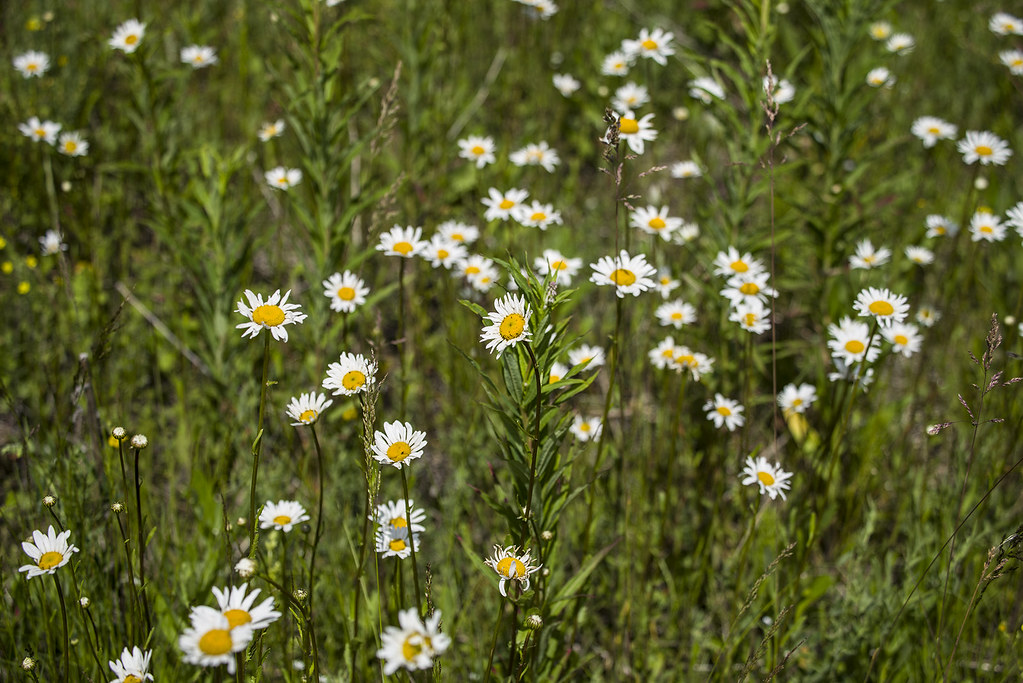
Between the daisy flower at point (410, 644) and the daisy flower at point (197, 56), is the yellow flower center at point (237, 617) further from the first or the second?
the daisy flower at point (197, 56)

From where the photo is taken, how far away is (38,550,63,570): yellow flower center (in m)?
1.67

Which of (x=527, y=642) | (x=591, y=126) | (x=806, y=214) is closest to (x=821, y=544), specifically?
(x=806, y=214)

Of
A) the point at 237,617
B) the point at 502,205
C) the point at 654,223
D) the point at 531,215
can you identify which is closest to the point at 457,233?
the point at 502,205

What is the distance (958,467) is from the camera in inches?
116

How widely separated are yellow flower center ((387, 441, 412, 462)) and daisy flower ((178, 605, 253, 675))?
0.50 meters

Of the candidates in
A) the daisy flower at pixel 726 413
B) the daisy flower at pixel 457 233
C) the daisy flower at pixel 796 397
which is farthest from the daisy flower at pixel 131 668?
the daisy flower at pixel 796 397

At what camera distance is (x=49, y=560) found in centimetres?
168

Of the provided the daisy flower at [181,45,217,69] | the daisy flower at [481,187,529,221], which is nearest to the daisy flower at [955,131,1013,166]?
the daisy flower at [481,187,529,221]

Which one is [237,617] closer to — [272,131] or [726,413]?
[726,413]

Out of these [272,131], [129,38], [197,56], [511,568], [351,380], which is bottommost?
[511,568]

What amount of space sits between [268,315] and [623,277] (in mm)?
1005

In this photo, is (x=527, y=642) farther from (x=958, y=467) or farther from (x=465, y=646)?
(x=958, y=467)

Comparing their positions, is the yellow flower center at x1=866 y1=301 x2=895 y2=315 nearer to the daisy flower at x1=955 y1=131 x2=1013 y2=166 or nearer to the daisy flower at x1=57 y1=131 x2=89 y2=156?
the daisy flower at x1=955 y1=131 x2=1013 y2=166

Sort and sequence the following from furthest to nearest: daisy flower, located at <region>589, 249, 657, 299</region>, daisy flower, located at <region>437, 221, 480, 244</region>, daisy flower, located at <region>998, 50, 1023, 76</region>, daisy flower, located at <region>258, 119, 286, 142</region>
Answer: daisy flower, located at <region>998, 50, 1023, 76</region>
daisy flower, located at <region>258, 119, 286, 142</region>
daisy flower, located at <region>437, 221, 480, 244</region>
daisy flower, located at <region>589, 249, 657, 299</region>
